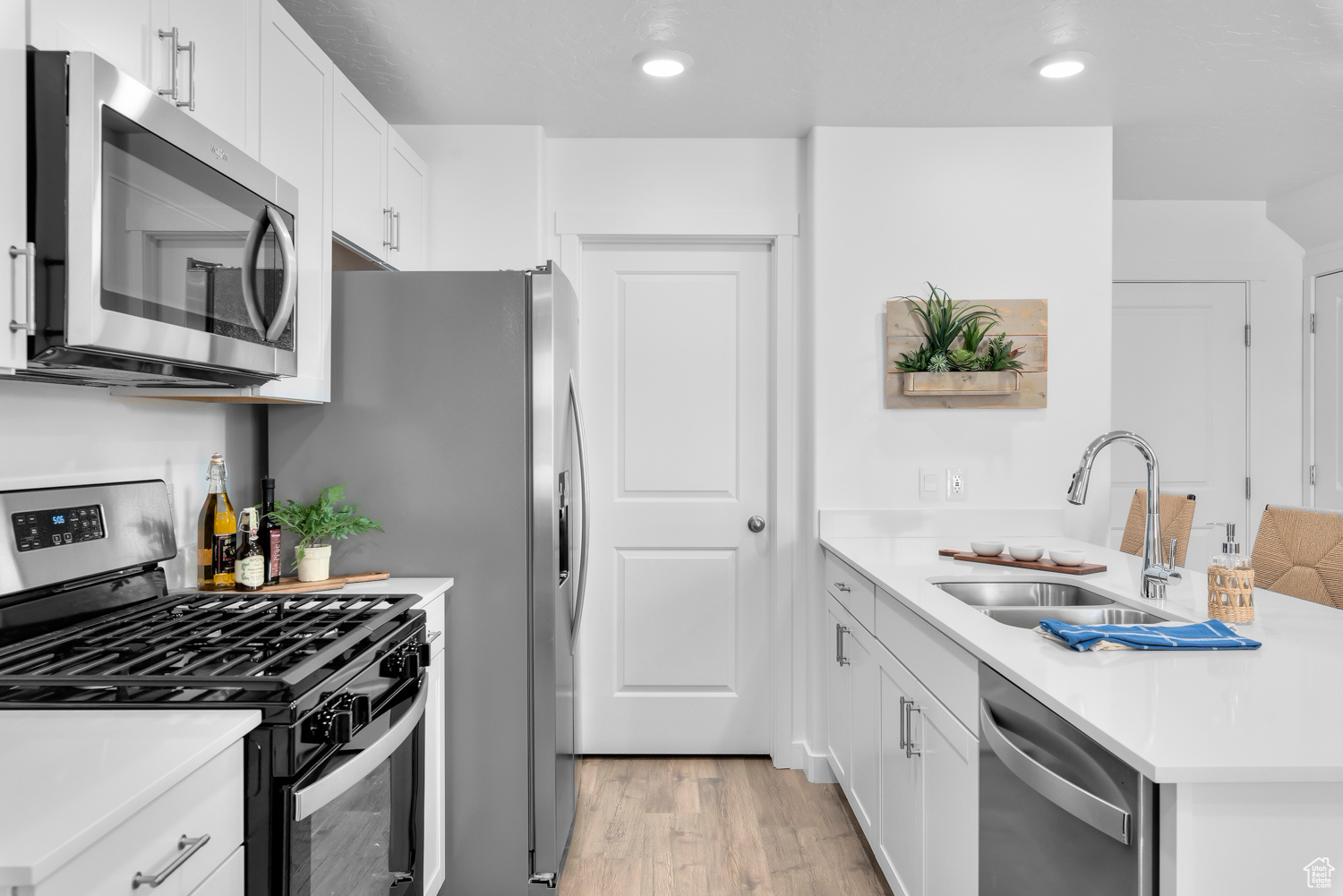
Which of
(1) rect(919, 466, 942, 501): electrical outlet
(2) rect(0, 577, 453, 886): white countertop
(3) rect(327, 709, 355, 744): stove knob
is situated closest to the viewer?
(2) rect(0, 577, 453, 886): white countertop

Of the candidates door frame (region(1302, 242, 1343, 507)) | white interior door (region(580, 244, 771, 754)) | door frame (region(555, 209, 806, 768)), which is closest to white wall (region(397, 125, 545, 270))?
door frame (region(555, 209, 806, 768))

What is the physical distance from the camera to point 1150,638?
1394 mm

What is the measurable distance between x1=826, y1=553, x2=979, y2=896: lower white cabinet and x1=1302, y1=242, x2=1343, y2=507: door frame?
2.59m

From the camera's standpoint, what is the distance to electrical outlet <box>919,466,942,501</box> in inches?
115

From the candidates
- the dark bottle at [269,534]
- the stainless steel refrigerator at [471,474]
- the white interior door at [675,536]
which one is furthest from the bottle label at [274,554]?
the white interior door at [675,536]

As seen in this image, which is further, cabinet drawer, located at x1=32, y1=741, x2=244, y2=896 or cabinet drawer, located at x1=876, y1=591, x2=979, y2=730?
cabinet drawer, located at x1=876, y1=591, x2=979, y2=730

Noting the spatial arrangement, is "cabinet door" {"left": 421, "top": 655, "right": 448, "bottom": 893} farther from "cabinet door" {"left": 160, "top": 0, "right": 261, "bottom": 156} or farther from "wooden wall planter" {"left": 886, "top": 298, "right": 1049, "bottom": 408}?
"wooden wall planter" {"left": 886, "top": 298, "right": 1049, "bottom": 408}

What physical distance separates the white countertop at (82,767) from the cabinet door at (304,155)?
0.87m

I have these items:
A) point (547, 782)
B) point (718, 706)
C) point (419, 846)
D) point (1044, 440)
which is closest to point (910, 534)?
point (1044, 440)

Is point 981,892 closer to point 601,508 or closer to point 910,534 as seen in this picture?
point 910,534

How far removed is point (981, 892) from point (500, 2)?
89.4 inches

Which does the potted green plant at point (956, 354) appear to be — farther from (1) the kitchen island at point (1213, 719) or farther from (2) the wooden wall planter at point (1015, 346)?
(1) the kitchen island at point (1213, 719)

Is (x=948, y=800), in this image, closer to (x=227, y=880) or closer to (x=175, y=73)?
(x=227, y=880)

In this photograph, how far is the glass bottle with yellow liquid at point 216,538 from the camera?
6.15ft
